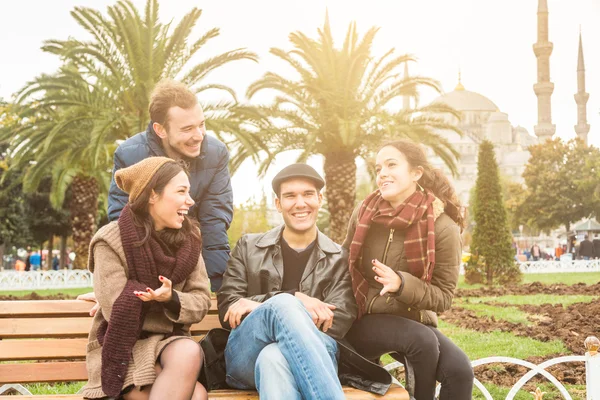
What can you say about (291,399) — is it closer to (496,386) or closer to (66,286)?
(496,386)

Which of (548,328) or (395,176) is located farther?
(548,328)

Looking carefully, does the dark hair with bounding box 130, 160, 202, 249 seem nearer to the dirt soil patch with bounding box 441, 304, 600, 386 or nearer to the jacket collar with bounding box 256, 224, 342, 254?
the jacket collar with bounding box 256, 224, 342, 254

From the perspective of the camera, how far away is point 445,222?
398 centimetres

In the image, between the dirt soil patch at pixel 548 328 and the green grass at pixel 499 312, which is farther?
the green grass at pixel 499 312

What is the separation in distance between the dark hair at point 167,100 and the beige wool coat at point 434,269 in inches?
56.9

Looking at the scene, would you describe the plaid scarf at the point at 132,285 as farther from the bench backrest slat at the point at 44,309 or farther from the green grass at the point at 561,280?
the green grass at the point at 561,280

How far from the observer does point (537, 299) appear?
14.1 meters

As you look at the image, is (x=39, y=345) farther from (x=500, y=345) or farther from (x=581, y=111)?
(x=581, y=111)

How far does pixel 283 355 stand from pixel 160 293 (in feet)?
2.31

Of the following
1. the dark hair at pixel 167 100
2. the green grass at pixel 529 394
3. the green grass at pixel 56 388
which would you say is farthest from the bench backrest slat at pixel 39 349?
the green grass at pixel 529 394

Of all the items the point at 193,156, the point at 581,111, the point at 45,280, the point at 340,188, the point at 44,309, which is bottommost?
the point at 45,280

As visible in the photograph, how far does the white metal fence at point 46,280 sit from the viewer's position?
23.6 m

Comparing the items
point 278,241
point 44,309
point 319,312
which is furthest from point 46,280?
point 319,312

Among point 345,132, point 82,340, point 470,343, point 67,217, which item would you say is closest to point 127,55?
point 345,132
